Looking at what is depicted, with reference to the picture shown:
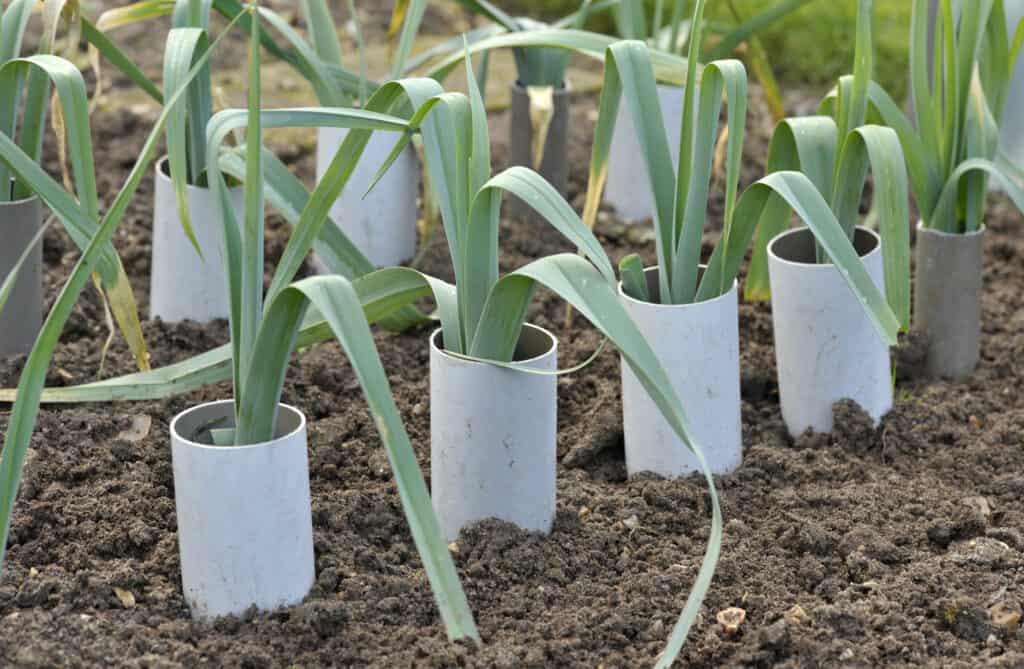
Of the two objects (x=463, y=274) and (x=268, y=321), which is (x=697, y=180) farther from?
(x=268, y=321)

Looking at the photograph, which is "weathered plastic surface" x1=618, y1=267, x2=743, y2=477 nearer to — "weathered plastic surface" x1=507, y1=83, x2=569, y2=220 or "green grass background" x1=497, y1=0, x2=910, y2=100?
"weathered plastic surface" x1=507, y1=83, x2=569, y2=220

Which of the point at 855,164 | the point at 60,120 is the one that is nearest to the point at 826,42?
the point at 855,164

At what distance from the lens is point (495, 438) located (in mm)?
1369

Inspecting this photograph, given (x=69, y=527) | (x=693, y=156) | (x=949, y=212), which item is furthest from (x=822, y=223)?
(x=69, y=527)

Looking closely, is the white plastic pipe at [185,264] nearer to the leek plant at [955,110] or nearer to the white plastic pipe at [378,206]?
the white plastic pipe at [378,206]

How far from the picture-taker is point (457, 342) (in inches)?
54.2

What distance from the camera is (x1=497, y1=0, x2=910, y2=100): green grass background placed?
3.14m

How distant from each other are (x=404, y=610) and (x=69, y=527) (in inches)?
14.5

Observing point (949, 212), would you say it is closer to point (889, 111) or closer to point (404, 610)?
point (889, 111)

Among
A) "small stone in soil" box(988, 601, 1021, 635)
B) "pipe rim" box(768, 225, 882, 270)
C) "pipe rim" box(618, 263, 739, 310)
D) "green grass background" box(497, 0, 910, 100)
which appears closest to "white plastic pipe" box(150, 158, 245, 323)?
"pipe rim" box(618, 263, 739, 310)

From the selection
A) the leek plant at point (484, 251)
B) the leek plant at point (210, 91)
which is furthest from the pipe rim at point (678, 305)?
the leek plant at point (210, 91)

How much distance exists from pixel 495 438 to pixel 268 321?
28 centimetres

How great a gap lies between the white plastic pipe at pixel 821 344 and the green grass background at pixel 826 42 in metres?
1.53

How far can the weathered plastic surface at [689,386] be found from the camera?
1.52 meters
